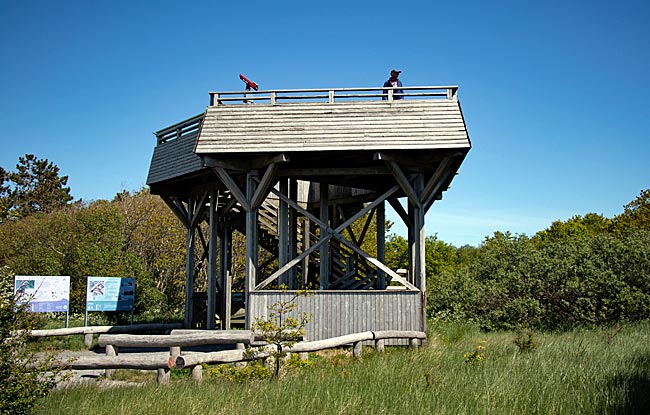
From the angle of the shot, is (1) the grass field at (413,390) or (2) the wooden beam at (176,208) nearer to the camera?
(1) the grass field at (413,390)

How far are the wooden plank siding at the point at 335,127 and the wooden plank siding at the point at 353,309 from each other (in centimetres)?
367

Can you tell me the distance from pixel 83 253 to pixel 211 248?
38.6 feet

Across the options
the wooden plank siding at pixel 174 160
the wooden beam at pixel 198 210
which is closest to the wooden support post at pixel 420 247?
the wooden plank siding at pixel 174 160

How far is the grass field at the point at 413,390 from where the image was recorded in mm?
7945

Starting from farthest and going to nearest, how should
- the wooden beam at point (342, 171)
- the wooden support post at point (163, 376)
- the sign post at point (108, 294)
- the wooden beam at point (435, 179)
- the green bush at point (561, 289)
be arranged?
the green bush at point (561, 289), the sign post at point (108, 294), the wooden beam at point (342, 171), the wooden beam at point (435, 179), the wooden support post at point (163, 376)

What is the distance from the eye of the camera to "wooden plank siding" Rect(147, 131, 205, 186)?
58.3 feet

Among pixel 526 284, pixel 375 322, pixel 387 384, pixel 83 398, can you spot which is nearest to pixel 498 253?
pixel 526 284

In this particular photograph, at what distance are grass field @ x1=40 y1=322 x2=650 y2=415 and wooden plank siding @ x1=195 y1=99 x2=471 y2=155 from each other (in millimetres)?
5302

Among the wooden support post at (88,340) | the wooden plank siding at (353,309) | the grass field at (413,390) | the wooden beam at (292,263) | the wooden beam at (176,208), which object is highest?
the wooden beam at (176,208)

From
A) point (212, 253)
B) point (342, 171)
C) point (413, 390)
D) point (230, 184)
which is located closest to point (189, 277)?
point (212, 253)

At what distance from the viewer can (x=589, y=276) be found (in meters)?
22.9

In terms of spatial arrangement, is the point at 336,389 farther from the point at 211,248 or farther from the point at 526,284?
the point at 526,284

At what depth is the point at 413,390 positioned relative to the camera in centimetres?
898

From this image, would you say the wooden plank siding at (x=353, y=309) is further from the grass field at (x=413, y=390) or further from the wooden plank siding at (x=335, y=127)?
the wooden plank siding at (x=335, y=127)
